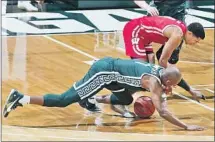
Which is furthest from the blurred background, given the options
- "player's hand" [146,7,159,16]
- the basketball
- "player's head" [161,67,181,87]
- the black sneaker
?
"player's head" [161,67,181,87]

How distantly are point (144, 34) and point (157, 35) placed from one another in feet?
0.47

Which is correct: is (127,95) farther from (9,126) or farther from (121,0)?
(121,0)

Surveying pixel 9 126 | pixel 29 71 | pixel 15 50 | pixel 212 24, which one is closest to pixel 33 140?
pixel 9 126

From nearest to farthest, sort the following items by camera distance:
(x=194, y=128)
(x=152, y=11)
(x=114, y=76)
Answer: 1. (x=194, y=128)
2. (x=114, y=76)
3. (x=152, y=11)

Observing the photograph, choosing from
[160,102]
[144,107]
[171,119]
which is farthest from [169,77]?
[144,107]

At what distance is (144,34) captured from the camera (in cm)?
842

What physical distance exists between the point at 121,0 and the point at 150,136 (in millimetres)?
7315

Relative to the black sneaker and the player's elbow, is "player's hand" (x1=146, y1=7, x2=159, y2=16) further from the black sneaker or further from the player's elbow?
the black sneaker

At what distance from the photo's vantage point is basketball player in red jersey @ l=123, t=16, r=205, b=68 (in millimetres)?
8055

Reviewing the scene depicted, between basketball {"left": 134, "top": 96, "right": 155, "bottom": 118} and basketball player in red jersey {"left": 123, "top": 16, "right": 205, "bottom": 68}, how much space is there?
15.5 inches

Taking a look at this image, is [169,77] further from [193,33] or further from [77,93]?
[77,93]

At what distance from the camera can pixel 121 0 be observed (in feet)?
47.8

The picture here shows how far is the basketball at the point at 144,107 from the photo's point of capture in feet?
26.3

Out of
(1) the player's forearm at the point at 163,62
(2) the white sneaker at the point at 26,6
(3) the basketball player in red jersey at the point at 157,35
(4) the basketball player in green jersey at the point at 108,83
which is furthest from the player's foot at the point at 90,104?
(2) the white sneaker at the point at 26,6
